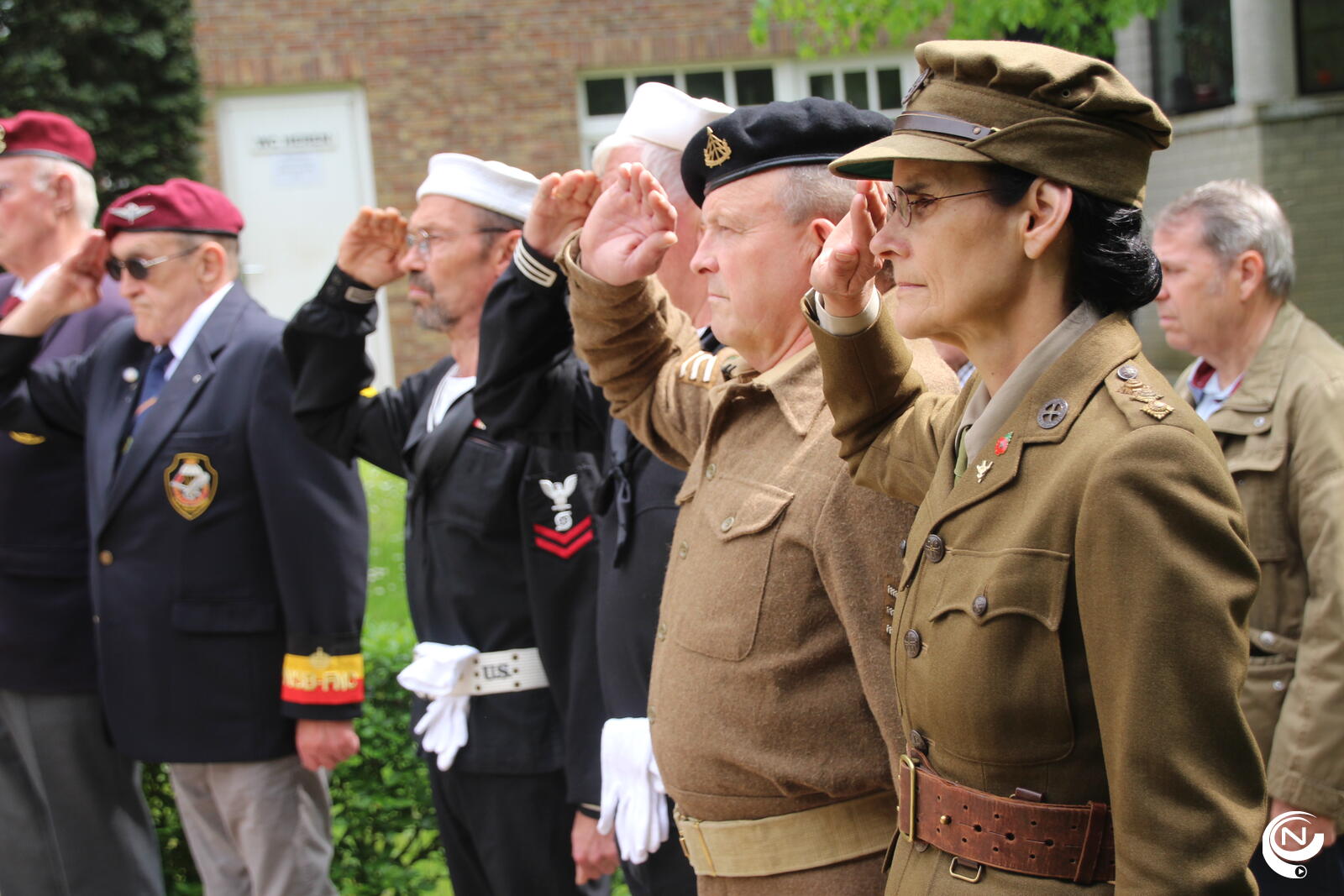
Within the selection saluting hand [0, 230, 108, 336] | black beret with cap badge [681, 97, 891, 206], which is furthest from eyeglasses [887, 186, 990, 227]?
saluting hand [0, 230, 108, 336]

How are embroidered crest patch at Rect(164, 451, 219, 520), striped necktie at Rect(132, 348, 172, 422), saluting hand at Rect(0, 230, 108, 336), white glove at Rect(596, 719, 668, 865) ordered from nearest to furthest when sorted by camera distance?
white glove at Rect(596, 719, 668, 865)
embroidered crest patch at Rect(164, 451, 219, 520)
striped necktie at Rect(132, 348, 172, 422)
saluting hand at Rect(0, 230, 108, 336)

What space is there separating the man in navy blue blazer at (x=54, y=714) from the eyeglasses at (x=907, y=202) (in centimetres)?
317

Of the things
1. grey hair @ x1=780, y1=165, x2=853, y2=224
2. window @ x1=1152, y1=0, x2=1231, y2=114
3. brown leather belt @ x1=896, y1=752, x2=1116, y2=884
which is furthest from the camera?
window @ x1=1152, y1=0, x2=1231, y2=114

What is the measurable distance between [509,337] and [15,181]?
258cm

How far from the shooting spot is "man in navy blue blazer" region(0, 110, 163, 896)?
13.1ft

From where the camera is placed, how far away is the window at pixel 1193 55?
36.4 ft

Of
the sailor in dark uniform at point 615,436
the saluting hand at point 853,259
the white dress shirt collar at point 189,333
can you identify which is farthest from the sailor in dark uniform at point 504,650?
the saluting hand at point 853,259

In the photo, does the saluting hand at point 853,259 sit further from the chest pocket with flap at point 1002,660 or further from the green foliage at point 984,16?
the green foliage at point 984,16

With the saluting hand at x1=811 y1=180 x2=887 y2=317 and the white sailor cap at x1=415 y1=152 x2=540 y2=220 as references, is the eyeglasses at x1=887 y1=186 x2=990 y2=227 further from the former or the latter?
the white sailor cap at x1=415 y1=152 x2=540 y2=220

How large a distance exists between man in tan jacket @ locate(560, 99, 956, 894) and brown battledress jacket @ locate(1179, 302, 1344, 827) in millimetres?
1143

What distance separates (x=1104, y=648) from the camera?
150cm

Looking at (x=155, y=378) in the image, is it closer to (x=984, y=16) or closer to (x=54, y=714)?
(x=54, y=714)

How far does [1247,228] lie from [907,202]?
6.57ft

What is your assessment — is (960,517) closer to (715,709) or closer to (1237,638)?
Result: (1237,638)
